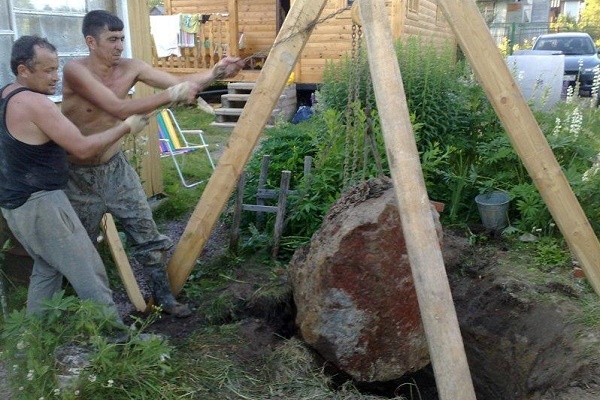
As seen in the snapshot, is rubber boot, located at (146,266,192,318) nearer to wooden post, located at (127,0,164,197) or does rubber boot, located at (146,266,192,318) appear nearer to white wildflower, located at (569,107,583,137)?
wooden post, located at (127,0,164,197)

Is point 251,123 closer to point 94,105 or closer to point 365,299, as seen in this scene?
point 94,105

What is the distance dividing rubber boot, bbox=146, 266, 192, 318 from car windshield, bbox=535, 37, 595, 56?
15.8 metres

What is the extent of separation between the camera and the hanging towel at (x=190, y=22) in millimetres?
13789

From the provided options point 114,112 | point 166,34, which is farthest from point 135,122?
point 166,34

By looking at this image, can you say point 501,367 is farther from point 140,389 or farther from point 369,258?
point 140,389

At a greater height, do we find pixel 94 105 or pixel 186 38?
pixel 186 38

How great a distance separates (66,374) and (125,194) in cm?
138

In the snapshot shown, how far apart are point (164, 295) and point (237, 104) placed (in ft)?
31.4

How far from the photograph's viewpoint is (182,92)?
3271 mm

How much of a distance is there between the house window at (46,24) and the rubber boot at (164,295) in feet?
5.88

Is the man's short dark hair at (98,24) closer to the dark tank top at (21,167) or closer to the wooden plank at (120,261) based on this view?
the dark tank top at (21,167)

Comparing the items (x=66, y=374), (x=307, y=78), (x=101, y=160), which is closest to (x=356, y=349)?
(x=66, y=374)

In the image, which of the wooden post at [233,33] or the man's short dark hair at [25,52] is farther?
the wooden post at [233,33]

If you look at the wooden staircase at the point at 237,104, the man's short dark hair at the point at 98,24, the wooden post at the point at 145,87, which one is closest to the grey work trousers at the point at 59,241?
the man's short dark hair at the point at 98,24
